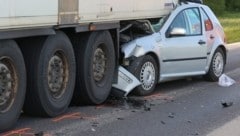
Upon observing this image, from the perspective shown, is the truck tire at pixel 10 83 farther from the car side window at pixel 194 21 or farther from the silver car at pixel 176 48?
the car side window at pixel 194 21

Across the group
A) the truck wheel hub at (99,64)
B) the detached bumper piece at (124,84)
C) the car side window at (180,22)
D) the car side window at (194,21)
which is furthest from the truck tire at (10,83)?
the car side window at (194,21)

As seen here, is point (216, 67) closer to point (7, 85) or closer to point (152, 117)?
point (152, 117)

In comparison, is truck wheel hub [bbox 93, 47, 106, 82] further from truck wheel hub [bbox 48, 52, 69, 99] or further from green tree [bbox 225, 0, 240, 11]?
green tree [bbox 225, 0, 240, 11]

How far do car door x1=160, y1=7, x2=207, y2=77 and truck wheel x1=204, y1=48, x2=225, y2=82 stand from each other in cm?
39

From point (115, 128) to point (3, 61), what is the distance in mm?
1622

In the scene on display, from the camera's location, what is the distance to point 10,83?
743 cm

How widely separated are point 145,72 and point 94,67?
1.28 metres

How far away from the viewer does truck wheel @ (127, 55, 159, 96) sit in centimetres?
1013

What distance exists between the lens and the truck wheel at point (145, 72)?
1013 cm

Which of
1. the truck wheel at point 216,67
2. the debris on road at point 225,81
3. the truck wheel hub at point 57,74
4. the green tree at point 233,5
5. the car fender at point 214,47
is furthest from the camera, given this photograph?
the green tree at point 233,5

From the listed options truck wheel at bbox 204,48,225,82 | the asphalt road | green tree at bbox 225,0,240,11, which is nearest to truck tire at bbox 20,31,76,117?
the asphalt road

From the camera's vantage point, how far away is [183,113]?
29.0 ft

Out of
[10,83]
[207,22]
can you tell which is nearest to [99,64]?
[10,83]

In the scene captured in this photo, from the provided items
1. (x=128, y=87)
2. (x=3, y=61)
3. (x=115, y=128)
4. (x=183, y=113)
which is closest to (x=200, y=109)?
(x=183, y=113)
